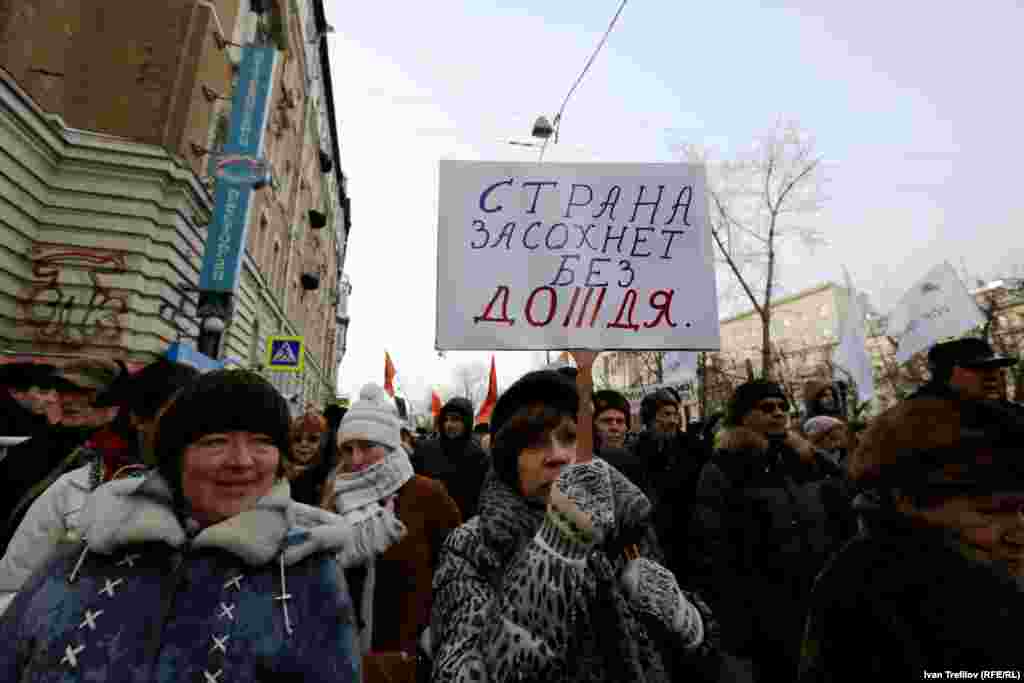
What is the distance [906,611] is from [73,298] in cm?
1233

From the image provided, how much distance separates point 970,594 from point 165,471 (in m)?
1.89

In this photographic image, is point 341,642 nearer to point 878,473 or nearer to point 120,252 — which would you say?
point 878,473

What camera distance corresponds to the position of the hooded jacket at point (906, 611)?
102cm

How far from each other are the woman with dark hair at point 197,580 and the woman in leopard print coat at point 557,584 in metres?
0.34

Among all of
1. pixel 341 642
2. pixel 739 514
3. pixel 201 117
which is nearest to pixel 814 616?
pixel 341 642

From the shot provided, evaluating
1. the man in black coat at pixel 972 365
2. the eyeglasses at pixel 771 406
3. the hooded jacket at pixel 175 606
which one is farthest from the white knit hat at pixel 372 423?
the man in black coat at pixel 972 365

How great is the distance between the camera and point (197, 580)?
4.42 ft

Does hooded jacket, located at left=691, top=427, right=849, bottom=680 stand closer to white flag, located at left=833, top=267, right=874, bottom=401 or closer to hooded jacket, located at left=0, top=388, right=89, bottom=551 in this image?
hooded jacket, located at left=0, top=388, right=89, bottom=551

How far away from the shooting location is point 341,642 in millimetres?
1390

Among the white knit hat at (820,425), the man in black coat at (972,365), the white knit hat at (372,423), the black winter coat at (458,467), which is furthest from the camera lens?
the black winter coat at (458,467)

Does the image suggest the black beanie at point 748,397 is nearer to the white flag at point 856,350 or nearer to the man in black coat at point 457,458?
the man in black coat at point 457,458

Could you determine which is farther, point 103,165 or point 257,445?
point 103,165

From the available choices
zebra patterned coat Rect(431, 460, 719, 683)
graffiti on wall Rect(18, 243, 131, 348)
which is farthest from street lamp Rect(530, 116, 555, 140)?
zebra patterned coat Rect(431, 460, 719, 683)

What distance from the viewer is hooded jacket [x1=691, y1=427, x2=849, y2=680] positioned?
7.92 ft
